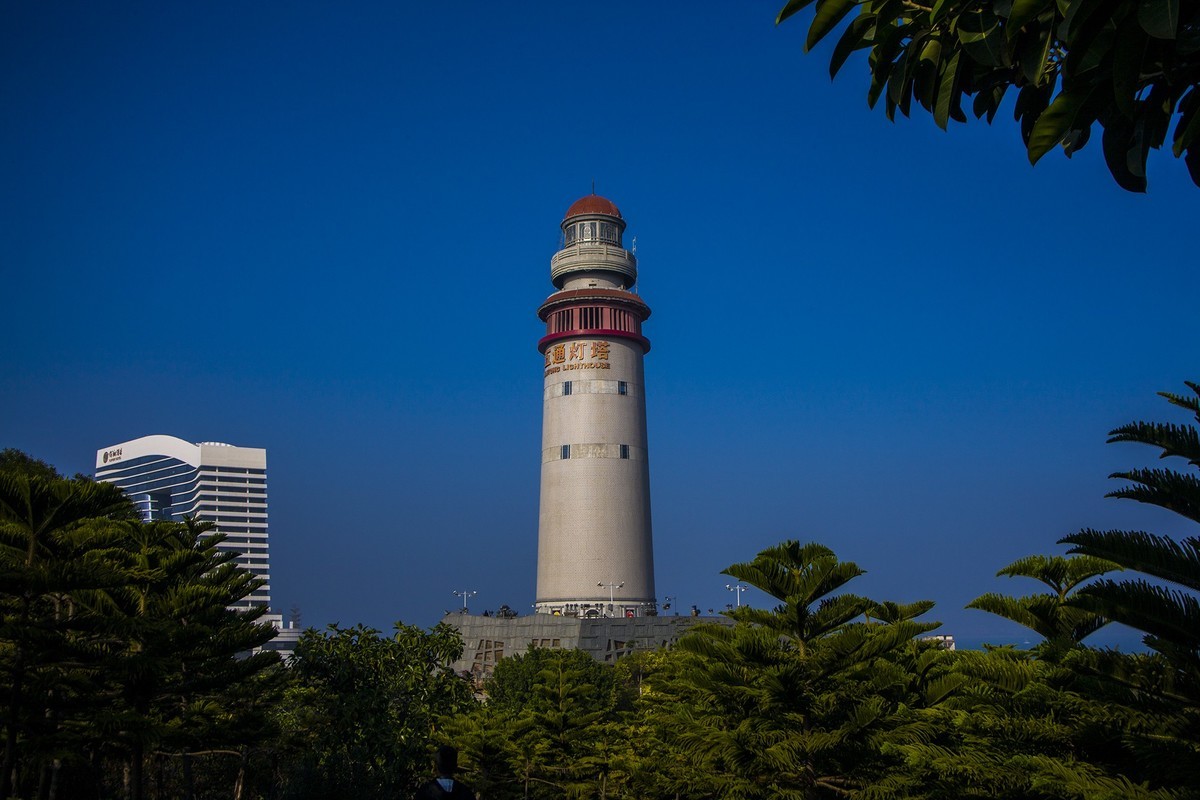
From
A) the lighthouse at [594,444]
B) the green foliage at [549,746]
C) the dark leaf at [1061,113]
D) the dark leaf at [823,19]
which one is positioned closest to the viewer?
the dark leaf at [1061,113]

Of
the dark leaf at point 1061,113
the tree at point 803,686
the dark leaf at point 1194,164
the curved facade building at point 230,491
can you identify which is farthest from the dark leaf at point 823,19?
the curved facade building at point 230,491

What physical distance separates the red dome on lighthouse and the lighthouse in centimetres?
70

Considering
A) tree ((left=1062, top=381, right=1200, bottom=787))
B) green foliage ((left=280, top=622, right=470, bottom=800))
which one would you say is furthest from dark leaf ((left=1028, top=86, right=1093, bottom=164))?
green foliage ((left=280, top=622, right=470, bottom=800))

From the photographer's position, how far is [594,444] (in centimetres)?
5238

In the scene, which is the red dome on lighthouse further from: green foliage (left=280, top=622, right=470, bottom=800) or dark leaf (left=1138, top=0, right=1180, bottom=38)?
dark leaf (left=1138, top=0, right=1180, bottom=38)

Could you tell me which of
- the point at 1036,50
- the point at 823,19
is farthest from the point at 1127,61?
the point at 823,19

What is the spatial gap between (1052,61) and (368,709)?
2493 centimetres

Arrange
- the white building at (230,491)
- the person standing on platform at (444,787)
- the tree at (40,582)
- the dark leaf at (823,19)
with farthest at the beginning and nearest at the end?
1. the white building at (230,491)
2. the tree at (40,582)
3. the person standing on platform at (444,787)
4. the dark leaf at (823,19)

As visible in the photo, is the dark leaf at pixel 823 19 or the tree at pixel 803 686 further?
the tree at pixel 803 686

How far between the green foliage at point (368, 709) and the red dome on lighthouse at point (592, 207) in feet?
107

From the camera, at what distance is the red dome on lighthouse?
56531 mm

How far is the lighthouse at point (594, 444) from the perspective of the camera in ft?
169

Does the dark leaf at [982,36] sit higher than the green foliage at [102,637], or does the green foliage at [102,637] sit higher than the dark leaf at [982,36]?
the dark leaf at [982,36]

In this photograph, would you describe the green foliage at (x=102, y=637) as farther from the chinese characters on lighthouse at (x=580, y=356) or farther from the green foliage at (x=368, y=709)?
the chinese characters on lighthouse at (x=580, y=356)
